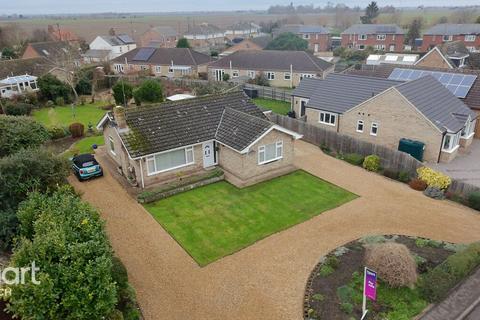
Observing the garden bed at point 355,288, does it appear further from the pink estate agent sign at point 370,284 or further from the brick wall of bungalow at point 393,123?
the brick wall of bungalow at point 393,123

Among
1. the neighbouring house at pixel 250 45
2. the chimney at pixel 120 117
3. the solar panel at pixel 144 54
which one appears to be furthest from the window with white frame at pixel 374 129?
the neighbouring house at pixel 250 45

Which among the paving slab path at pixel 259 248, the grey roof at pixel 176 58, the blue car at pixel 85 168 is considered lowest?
the paving slab path at pixel 259 248

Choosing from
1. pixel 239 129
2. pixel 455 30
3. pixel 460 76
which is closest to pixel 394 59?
pixel 455 30

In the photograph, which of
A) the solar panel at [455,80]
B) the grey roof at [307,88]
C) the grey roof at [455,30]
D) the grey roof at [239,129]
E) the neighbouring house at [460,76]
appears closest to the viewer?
the grey roof at [239,129]

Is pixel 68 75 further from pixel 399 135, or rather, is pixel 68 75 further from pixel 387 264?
pixel 387 264

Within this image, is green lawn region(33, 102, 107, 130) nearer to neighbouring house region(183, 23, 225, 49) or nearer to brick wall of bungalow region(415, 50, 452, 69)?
brick wall of bungalow region(415, 50, 452, 69)

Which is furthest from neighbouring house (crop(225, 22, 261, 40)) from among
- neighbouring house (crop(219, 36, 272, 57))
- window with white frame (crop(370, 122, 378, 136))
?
window with white frame (crop(370, 122, 378, 136))
